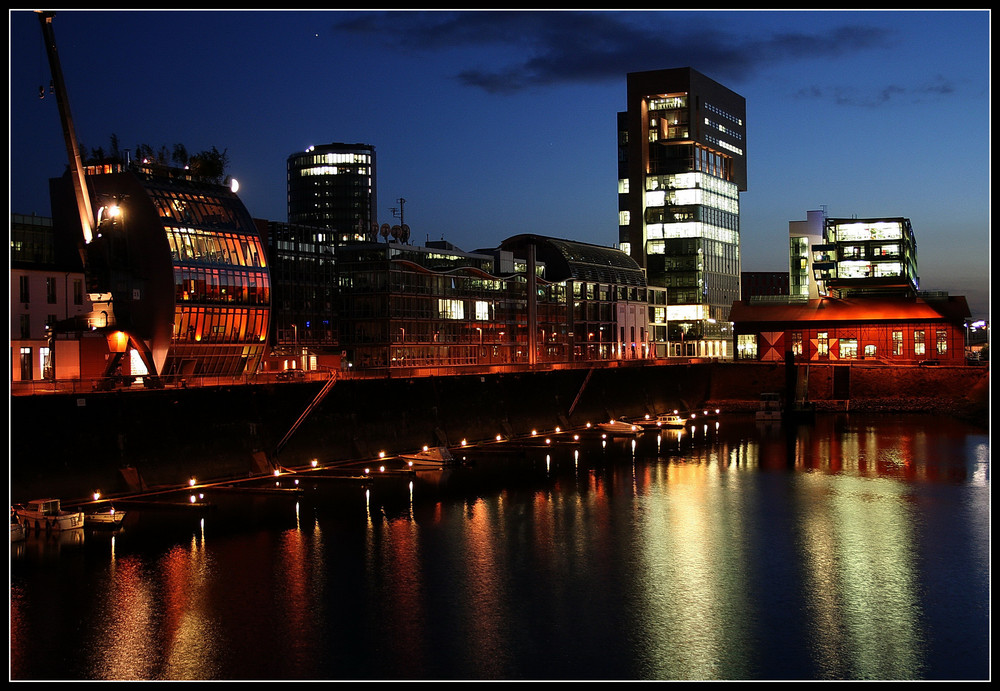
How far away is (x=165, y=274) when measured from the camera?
76500 millimetres

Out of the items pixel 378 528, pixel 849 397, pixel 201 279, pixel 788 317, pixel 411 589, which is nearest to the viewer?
pixel 411 589

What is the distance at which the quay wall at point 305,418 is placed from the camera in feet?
198

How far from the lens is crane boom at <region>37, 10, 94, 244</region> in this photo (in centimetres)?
7169

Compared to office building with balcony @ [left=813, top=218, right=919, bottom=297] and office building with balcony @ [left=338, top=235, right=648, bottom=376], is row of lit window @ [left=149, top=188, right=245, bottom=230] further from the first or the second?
office building with balcony @ [left=813, top=218, right=919, bottom=297]

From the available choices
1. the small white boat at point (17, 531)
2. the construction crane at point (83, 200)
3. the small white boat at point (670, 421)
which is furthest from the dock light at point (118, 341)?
the small white boat at point (670, 421)

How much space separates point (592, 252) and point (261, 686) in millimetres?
138359

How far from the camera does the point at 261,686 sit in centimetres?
3569

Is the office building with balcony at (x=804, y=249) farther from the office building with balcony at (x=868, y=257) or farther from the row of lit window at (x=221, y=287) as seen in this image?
the row of lit window at (x=221, y=287)

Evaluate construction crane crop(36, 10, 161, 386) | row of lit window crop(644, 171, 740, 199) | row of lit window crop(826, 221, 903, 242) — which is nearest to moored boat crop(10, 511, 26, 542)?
construction crane crop(36, 10, 161, 386)

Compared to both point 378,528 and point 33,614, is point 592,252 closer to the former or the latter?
point 378,528

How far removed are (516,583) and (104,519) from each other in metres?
22.6

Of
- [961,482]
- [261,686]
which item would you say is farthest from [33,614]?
[961,482]

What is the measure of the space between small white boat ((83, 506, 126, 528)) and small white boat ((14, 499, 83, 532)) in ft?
2.08

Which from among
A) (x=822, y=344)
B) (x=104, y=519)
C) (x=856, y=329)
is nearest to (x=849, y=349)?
(x=856, y=329)
